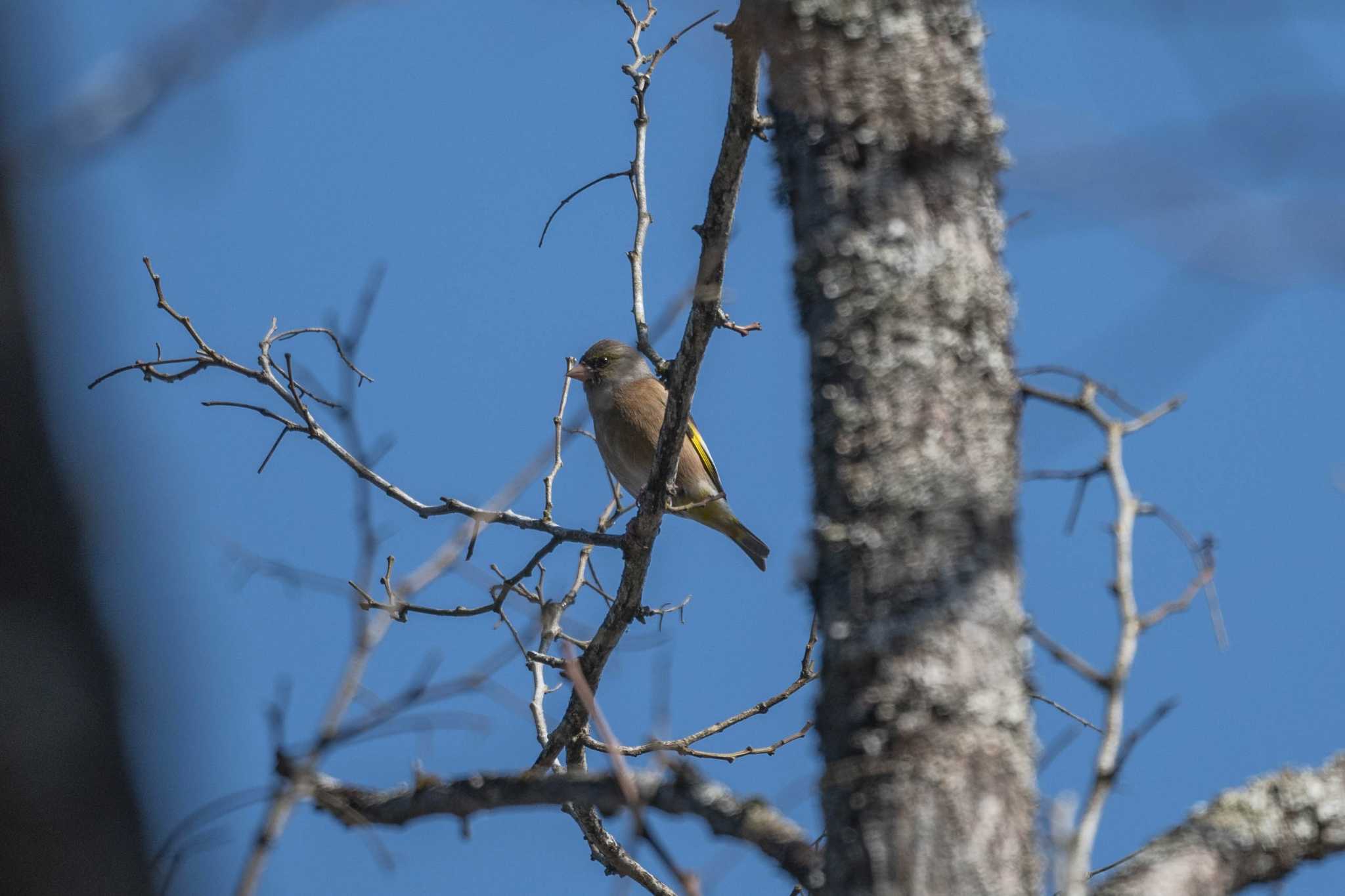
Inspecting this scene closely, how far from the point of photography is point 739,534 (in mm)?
8055

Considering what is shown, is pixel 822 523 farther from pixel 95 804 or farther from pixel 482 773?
pixel 95 804

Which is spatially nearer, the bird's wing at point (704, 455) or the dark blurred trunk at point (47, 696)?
the dark blurred trunk at point (47, 696)

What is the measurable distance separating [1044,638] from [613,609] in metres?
2.07

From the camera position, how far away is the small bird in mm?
7918

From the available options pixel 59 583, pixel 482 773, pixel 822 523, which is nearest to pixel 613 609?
pixel 482 773

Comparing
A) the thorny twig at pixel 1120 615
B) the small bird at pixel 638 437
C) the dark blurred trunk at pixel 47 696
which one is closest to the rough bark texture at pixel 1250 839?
the thorny twig at pixel 1120 615

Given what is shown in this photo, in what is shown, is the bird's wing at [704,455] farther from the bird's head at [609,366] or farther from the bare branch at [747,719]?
the bare branch at [747,719]

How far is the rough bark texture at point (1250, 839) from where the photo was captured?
2438mm

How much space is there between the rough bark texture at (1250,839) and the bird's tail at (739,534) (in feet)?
17.8

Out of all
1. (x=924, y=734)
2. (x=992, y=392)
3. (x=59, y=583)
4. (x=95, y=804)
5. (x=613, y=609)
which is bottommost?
(x=95, y=804)

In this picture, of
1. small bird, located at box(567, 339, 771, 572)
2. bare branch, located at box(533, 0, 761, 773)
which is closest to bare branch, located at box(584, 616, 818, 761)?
bare branch, located at box(533, 0, 761, 773)

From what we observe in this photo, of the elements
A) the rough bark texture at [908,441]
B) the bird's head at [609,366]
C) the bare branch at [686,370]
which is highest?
the bird's head at [609,366]

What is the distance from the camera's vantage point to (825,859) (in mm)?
2400

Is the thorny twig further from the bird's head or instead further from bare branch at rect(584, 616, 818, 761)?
the bird's head
